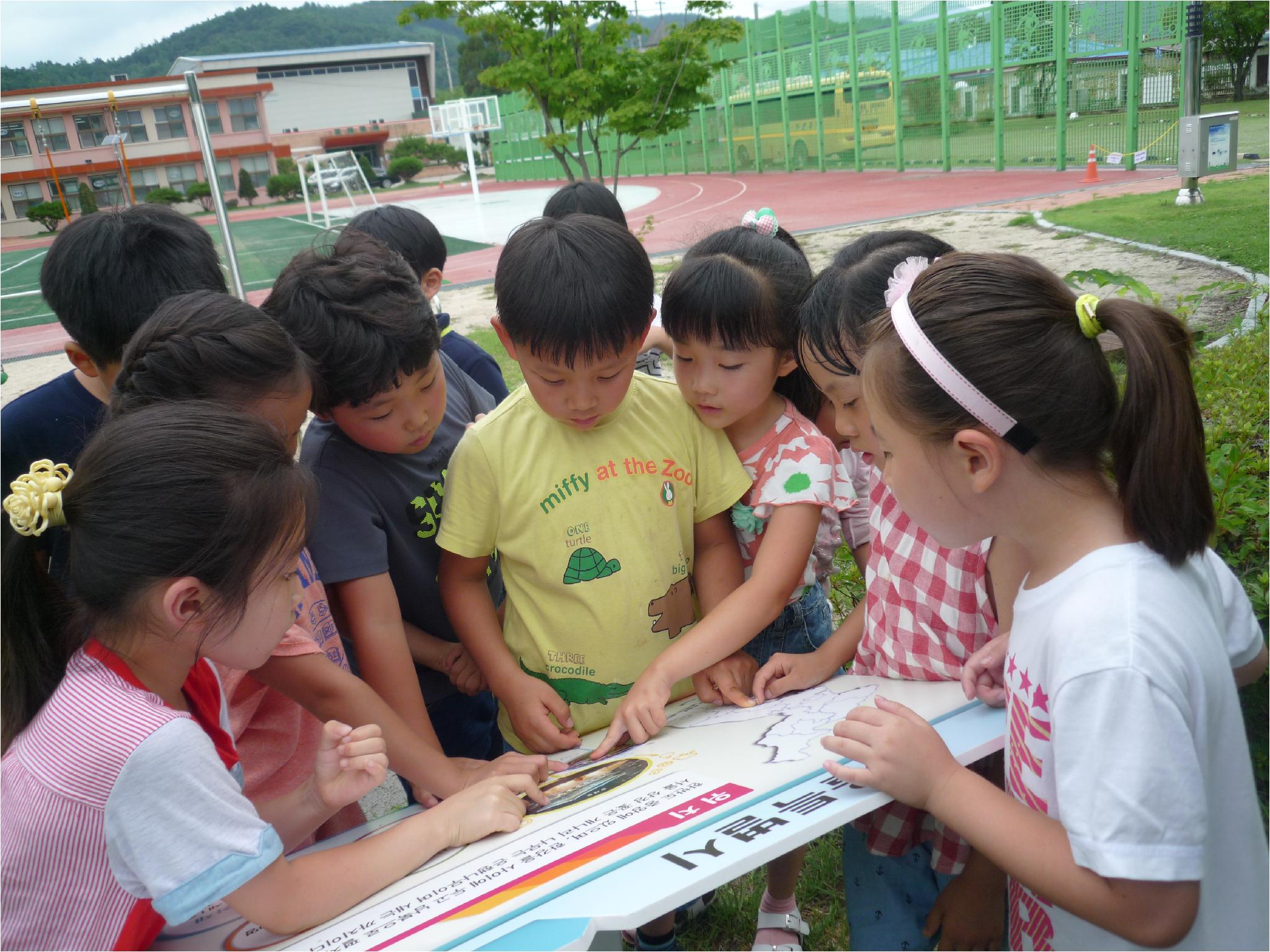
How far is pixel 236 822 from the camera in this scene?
3.91 feet

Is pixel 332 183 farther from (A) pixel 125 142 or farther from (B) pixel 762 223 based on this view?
(B) pixel 762 223

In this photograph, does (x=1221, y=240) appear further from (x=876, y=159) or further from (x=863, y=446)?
(x=876, y=159)

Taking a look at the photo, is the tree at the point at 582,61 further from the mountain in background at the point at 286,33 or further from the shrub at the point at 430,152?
the shrub at the point at 430,152

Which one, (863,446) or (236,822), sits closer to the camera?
(236,822)

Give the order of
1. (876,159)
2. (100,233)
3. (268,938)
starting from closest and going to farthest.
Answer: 1. (268,938)
2. (100,233)
3. (876,159)

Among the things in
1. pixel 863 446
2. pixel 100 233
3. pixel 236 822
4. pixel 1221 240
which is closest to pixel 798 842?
pixel 236 822

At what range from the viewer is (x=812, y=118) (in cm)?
2355

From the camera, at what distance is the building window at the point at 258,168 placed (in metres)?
43.4

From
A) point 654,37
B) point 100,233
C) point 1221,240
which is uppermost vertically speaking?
point 654,37

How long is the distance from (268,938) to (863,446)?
3.99 feet

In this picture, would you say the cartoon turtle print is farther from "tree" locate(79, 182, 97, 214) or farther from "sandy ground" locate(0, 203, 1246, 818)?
"tree" locate(79, 182, 97, 214)

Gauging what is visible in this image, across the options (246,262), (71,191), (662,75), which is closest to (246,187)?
(246,262)

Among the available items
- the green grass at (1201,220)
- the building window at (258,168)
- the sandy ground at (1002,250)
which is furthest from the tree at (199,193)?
the green grass at (1201,220)

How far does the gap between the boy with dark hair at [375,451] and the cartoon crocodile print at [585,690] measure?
257 mm
